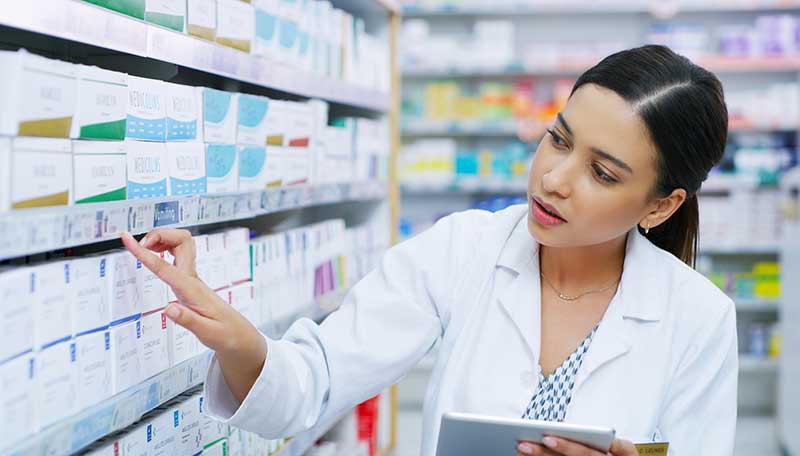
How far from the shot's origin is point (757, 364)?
5793 millimetres

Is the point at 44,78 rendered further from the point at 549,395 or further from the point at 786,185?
the point at 786,185

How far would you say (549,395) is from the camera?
6.26 ft

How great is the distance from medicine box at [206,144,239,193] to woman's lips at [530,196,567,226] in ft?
2.53

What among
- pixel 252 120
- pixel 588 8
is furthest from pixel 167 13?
pixel 588 8

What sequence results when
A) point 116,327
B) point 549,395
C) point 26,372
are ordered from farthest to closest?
point 549,395, point 116,327, point 26,372

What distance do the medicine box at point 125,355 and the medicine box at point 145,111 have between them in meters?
0.36

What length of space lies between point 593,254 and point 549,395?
0.35 m

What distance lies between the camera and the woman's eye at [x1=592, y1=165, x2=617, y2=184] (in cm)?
179

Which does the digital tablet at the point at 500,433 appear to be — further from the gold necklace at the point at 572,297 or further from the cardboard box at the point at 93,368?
the cardboard box at the point at 93,368

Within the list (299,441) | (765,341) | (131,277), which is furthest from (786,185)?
(131,277)

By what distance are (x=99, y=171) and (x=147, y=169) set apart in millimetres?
200

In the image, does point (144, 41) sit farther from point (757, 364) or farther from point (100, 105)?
point (757, 364)

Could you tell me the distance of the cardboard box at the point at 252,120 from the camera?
7.68 feet

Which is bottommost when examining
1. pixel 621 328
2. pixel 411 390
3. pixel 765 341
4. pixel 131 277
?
pixel 411 390
